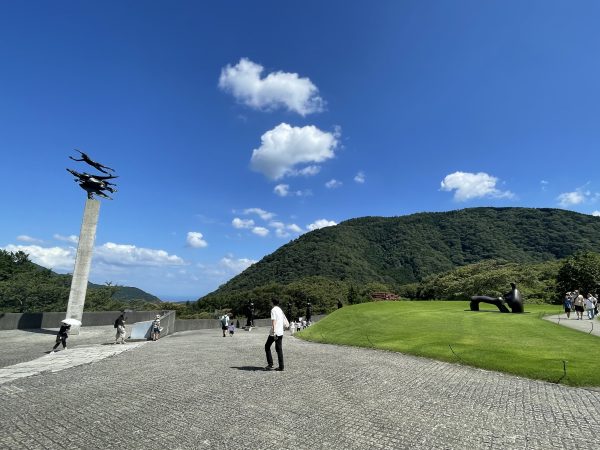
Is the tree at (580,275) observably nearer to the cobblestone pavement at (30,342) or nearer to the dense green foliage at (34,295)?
the cobblestone pavement at (30,342)

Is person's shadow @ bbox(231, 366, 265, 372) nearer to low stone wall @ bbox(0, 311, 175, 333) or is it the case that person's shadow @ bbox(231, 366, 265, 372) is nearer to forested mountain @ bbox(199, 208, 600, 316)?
low stone wall @ bbox(0, 311, 175, 333)

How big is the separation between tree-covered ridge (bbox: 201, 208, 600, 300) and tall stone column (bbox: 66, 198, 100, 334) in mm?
117276

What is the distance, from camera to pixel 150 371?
1137cm

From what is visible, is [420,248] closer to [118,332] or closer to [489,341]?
[489,341]

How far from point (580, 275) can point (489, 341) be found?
46378 millimetres

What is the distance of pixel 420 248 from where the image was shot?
178625mm

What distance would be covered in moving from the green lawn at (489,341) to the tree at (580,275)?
121ft

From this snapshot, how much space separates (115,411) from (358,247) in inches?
6961

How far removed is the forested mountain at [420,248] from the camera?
15275cm

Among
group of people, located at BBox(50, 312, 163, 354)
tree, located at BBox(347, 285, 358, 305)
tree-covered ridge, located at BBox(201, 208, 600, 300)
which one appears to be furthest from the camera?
tree-covered ridge, located at BBox(201, 208, 600, 300)

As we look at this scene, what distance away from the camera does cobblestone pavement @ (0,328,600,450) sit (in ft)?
19.4

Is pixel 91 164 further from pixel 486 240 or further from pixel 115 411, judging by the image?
pixel 486 240

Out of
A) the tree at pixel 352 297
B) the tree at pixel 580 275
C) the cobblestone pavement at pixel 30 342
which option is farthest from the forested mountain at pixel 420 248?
the cobblestone pavement at pixel 30 342

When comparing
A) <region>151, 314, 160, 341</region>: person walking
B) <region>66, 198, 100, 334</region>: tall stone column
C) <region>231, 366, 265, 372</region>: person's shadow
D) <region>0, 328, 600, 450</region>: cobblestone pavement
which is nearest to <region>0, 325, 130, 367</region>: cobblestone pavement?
<region>66, 198, 100, 334</region>: tall stone column
